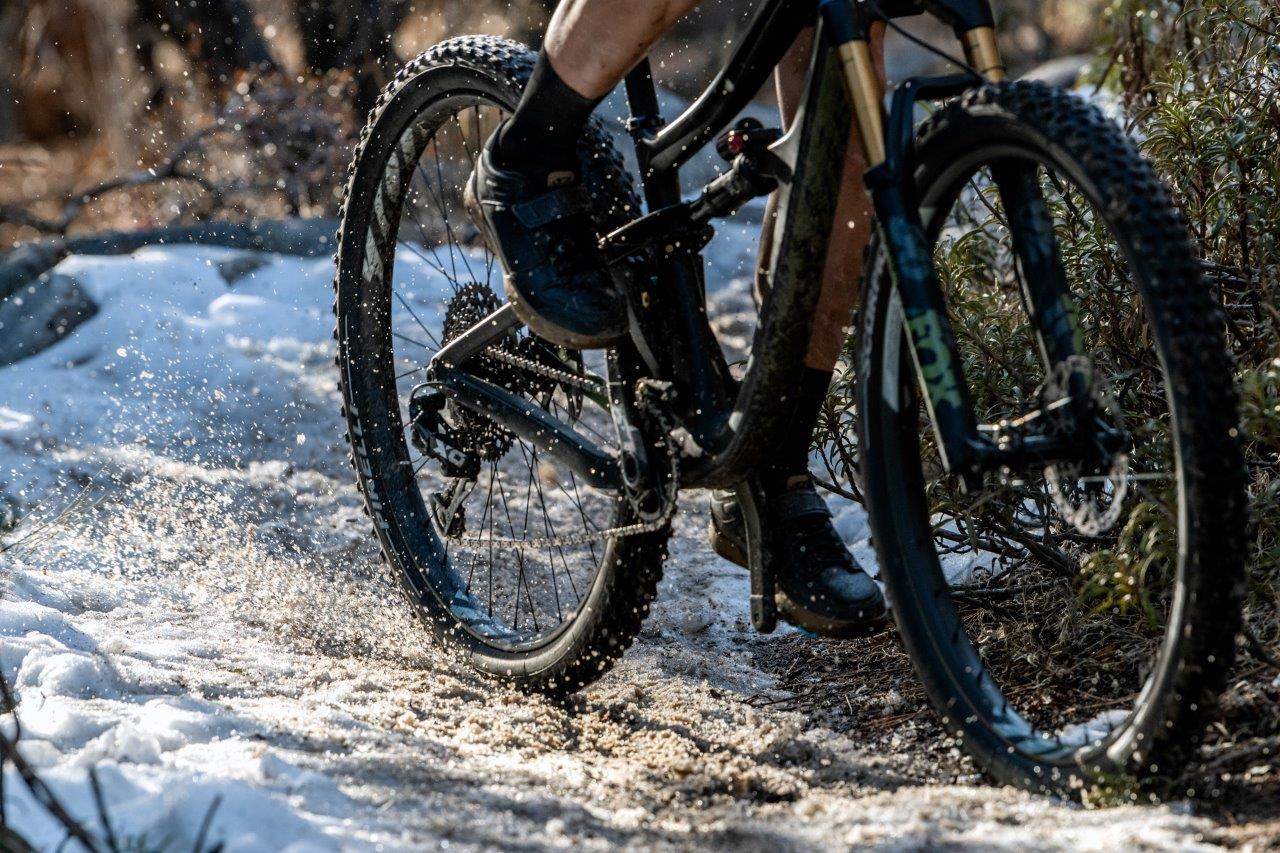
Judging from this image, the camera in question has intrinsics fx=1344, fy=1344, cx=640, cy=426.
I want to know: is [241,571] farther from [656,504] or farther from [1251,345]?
[1251,345]

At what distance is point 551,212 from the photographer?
88.8 inches

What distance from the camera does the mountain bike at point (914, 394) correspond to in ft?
5.09

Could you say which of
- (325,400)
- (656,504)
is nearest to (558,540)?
(656,504)

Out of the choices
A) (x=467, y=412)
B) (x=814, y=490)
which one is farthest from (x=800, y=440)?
(x=467, y=412)

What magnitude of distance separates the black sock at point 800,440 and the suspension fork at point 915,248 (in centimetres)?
53

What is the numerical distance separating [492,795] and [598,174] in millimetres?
1051

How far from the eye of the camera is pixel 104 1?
8406 mm

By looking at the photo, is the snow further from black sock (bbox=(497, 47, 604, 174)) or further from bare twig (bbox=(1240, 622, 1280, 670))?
black sock (bbox=(497, 47, 604, 174))

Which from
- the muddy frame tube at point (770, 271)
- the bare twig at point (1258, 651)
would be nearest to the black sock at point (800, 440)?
the muddy frame tube at point (770, 271)

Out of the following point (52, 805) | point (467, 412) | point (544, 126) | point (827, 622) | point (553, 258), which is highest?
point (544, 126)

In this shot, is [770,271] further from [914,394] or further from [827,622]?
[827,622]

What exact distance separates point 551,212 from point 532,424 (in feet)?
1.43

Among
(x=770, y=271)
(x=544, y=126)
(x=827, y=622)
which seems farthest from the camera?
(x=544, y=126)

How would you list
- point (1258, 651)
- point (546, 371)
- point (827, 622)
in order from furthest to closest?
1. point (546, 371)
2. point (827, 622)
3. point (1258, 651)
